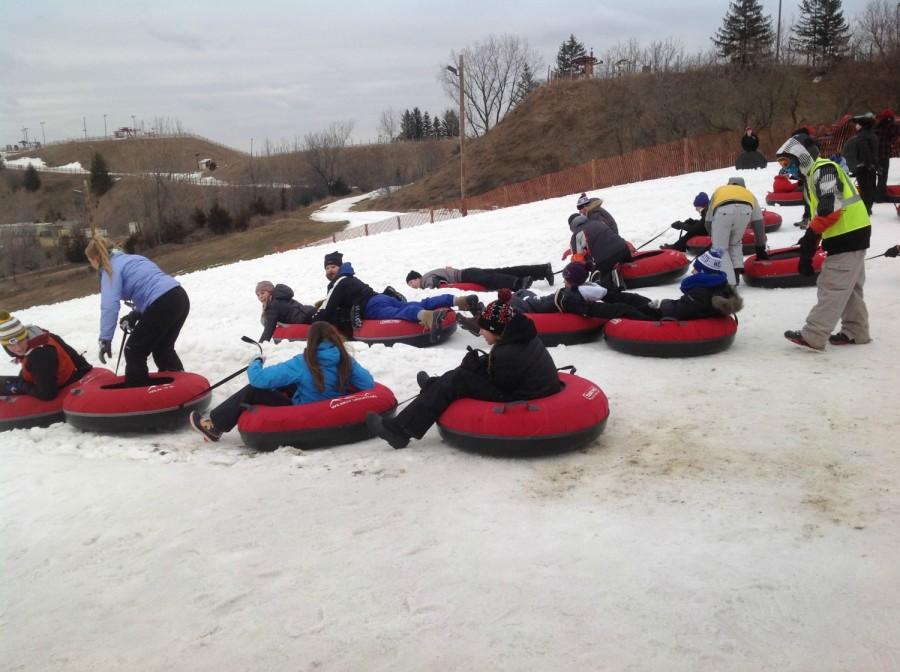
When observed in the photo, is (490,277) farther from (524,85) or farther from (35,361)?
(524,85)

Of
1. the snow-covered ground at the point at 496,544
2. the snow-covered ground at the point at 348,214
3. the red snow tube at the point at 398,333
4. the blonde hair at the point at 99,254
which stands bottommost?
the snow-covered ground at the point at 496,544

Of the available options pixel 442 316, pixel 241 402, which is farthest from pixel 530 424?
pixel 442 316

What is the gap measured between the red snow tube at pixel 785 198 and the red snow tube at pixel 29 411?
44.8ft

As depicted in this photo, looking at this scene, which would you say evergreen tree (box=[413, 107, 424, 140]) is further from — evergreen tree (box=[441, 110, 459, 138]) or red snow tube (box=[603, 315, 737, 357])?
red snow tube (box=[603, 315, 737, 357])

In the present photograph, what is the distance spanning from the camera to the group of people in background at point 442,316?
5.11 m

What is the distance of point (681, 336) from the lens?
689 centimetres

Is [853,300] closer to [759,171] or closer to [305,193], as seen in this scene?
[759,171]

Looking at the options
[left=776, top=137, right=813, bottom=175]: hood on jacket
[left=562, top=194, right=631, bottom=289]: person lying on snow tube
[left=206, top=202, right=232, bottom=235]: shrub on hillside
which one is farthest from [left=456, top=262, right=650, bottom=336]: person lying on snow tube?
[left=206, top=202, right=232, bottom=235]: shrub on hillside

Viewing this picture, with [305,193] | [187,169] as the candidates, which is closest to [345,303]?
[305,193]

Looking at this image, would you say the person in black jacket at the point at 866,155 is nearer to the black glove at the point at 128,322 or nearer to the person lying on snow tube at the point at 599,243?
the person lying on snow tube at the point at 599,243

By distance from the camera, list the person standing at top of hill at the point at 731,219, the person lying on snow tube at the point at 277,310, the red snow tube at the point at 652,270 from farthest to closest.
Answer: the red snow tube at the point at 652,270 → the person lying on snow tube at the point at 277,310 → the person standing at top of hill at the point at 731,219

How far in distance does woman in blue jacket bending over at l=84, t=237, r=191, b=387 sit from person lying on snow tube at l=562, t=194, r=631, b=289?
5.47 meters

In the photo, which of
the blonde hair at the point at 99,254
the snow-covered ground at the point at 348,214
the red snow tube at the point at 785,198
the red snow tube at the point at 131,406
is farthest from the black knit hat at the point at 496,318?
the snow-covered ground at the point at 348,214

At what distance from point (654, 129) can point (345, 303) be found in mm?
43902
